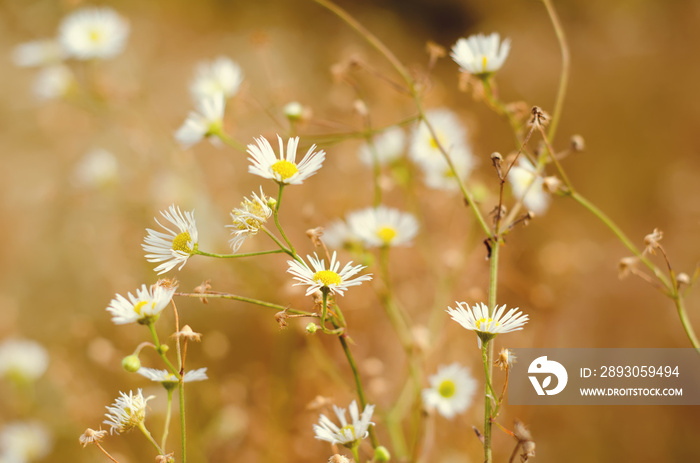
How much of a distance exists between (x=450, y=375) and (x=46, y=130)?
68.8 inches

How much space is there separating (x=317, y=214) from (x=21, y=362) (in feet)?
2.27

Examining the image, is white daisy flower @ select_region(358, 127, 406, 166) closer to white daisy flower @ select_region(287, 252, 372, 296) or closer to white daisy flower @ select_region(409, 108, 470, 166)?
white daisy flower @ select_region(409, 108, 470, 166)

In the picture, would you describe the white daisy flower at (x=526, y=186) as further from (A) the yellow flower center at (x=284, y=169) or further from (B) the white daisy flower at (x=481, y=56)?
(A) the yellow flower center at (x=284, y=169)

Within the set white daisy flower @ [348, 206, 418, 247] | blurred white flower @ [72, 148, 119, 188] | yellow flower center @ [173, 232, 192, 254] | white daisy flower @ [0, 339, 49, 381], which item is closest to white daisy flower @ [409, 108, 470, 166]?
white daisy flower @ [348, 206, 418, 247]

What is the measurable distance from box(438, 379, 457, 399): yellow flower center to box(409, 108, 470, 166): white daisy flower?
35cm

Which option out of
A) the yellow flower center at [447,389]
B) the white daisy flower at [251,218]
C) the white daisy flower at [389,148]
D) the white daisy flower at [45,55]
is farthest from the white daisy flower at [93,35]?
the yellow flower center at [447,389]

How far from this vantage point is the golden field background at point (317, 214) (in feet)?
3.76

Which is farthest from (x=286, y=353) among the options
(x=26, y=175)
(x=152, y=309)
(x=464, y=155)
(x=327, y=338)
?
(x=26, y=175)

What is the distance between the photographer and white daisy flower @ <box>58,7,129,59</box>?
108cm

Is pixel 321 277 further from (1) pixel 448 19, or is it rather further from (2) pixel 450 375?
(1) pixel 448 19

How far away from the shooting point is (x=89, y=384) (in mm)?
1255

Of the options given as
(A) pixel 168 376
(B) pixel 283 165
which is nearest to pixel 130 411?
(A) pixel 168 376

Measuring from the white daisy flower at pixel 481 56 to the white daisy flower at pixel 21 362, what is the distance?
3.43 ft

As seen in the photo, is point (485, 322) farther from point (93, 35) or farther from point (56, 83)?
point (56, 83)
